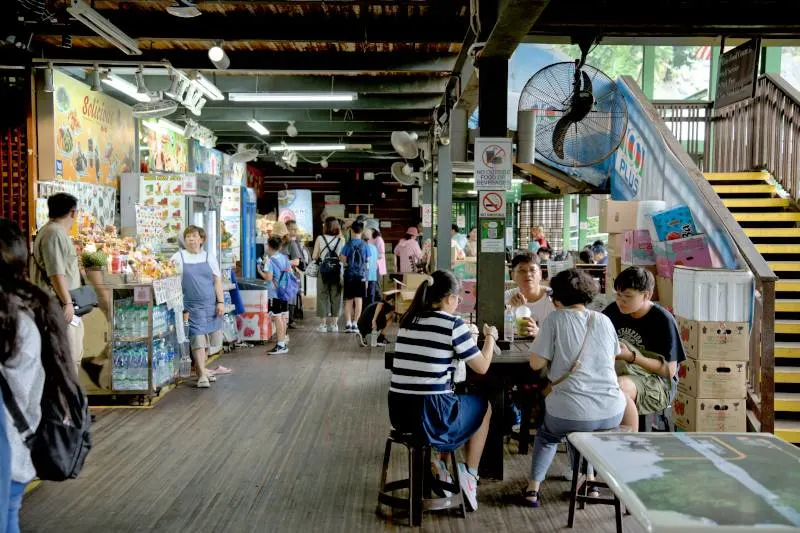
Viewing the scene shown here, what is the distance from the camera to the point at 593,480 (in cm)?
437

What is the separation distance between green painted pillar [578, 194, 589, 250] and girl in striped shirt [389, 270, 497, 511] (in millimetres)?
14266

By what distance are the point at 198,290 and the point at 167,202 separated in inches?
82.1

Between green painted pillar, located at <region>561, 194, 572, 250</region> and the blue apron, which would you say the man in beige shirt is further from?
green painted pillar, located at <region>561, 194, 572, 250</region>

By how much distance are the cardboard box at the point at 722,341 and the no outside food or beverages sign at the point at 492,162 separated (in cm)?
198

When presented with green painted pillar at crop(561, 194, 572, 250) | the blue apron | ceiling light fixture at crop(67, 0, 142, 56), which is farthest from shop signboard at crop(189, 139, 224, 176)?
green painted pillar at crop(561, 194, 572, 250)

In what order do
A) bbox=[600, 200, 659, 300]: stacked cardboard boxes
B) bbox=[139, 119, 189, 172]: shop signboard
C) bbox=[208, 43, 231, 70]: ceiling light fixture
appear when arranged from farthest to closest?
1. bbox=[139, 119, 189, 172]: shop signboard
2. bbox=[600, 200, 659, 300]: stacked cardboard boxes
3. bbox=[208, 43, 231, 70]: ceiling light fixture

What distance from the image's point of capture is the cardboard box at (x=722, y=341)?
5395mm

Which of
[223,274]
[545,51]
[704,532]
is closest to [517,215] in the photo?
[545,51]

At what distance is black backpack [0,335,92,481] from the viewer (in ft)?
8.61

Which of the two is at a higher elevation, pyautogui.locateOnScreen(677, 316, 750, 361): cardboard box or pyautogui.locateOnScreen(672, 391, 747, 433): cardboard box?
pyautogui.locateOnScreen(677, 316, 750, 361): cardboard box

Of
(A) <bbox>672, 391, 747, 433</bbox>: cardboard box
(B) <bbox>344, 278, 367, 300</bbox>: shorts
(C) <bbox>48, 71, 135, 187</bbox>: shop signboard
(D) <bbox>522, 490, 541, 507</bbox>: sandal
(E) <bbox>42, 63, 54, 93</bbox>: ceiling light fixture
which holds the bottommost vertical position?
(D) <bbox>522, 490, 541, 507</bbox>: sandal

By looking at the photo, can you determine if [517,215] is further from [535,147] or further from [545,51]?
[535,147]

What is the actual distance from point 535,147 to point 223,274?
202 inches

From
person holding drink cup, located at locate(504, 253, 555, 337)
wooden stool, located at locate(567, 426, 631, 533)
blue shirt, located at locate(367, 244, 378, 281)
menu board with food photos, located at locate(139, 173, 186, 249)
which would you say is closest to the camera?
wooden stool, located at locate(567, 426, 631, 533)
